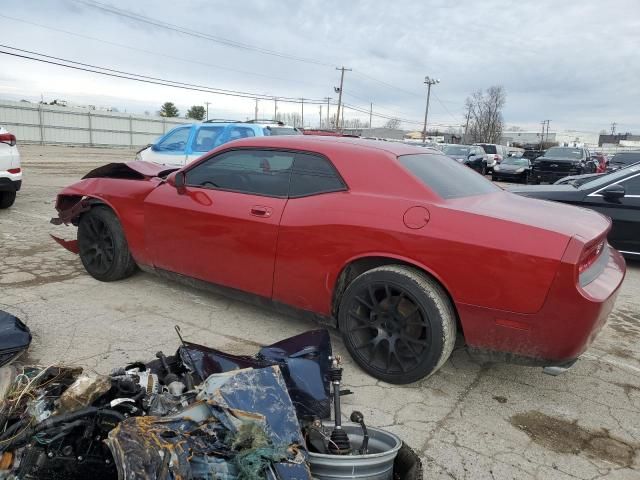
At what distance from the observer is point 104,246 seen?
4.89 meters

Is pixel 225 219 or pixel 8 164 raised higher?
pixel 225 219

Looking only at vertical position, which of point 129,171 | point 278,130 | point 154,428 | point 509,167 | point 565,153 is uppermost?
point 278,130

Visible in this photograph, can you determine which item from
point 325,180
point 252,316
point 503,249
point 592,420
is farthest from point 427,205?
point 252,316

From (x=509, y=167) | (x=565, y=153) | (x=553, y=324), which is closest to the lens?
(x=553, y=324)

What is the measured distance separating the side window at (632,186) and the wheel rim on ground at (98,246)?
6.49 m

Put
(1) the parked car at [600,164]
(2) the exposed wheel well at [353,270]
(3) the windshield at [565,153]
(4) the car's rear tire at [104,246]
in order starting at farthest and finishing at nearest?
(1) the parked car at [600,164]
(3) the windshield at [565,153]
(4) the car's rear tire at [104,246]
(2) the exposed wheel well at [353,270]

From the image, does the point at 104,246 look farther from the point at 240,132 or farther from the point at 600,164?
the point at 600,164

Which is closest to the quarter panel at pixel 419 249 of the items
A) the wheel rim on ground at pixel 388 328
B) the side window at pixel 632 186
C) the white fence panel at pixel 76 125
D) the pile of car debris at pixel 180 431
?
the wheel rim on ground at pixel 388 328

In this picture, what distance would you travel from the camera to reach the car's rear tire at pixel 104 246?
476cm

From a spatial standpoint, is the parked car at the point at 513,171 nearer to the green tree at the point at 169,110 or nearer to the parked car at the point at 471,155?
the parked car at the point at 471,155

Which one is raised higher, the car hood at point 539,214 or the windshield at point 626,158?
the car hood at point 539,214

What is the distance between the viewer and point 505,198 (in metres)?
3.70

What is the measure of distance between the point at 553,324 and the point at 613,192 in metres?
4.92

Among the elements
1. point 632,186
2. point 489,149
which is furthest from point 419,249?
point 489,149
